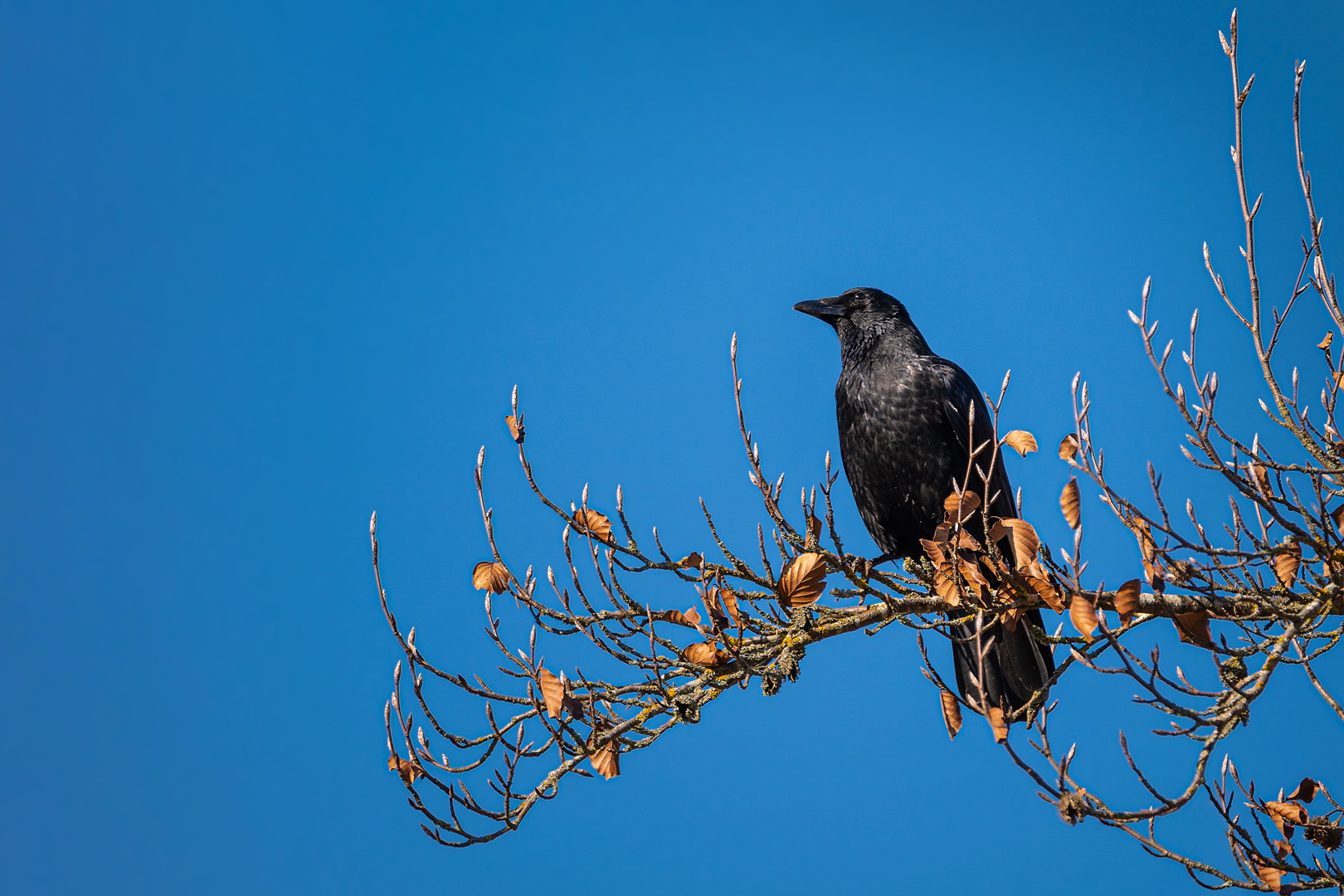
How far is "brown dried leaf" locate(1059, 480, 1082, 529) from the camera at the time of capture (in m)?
2.21

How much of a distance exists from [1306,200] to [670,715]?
222 centimetres

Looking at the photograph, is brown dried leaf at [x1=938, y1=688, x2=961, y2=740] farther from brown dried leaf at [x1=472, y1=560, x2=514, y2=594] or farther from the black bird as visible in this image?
the black bird

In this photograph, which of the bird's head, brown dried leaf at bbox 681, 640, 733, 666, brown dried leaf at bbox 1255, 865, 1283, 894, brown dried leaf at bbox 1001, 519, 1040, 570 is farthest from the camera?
the bird's head

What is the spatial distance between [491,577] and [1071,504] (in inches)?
66.9

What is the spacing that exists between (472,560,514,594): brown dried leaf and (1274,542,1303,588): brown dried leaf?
216 centimetres

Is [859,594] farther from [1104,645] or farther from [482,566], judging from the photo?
[482,566]

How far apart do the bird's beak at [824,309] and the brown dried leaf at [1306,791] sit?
132 inches

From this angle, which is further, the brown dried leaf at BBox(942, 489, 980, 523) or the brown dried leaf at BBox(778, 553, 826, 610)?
the brown dried leaf at BBox(778, 553, 826, 610)

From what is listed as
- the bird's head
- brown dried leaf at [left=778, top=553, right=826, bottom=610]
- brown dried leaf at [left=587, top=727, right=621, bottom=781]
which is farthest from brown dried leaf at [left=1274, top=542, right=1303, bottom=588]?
the bird's head

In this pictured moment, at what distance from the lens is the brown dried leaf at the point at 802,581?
289 cm

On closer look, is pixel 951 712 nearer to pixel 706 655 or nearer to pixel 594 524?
pixel 706 655

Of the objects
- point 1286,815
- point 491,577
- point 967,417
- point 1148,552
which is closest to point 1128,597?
point 1148,552

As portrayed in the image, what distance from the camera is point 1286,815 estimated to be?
2.99 meters

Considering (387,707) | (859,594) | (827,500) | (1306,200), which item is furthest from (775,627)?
(1306,200)
